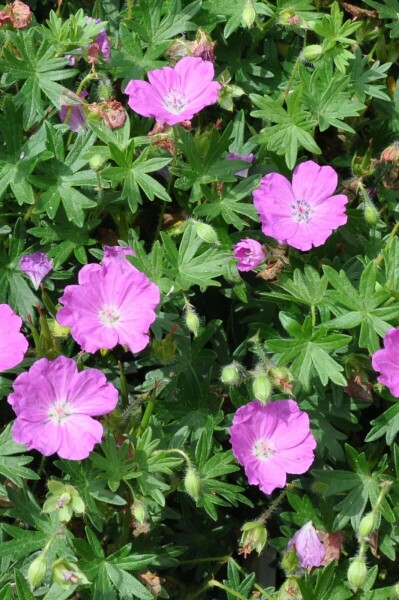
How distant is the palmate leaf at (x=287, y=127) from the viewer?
279 centimetres

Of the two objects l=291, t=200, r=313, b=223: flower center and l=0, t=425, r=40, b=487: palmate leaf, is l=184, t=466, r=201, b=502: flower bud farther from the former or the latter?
l=291, t=200, r=313, b=223: flower center

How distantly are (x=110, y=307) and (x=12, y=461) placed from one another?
0.51 metres

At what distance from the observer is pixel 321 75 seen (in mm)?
2908

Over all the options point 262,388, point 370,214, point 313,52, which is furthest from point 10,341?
point 313,52

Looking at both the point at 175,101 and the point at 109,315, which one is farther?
the point at 175,101

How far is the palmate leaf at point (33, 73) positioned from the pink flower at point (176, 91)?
0.73ft

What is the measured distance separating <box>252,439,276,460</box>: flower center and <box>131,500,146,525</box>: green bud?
0.41 m

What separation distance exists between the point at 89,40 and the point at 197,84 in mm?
378

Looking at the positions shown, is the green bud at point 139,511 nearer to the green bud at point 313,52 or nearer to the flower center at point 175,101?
the flower center at point 175,101

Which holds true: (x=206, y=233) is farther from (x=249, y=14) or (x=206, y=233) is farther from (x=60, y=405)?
(x=249, y=14)

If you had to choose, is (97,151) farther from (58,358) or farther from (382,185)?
(382,185)

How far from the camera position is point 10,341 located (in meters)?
2.38

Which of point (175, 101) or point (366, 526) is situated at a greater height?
point (175, 101)

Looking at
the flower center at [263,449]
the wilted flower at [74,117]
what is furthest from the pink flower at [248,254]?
the wilted flower at [74,117]
